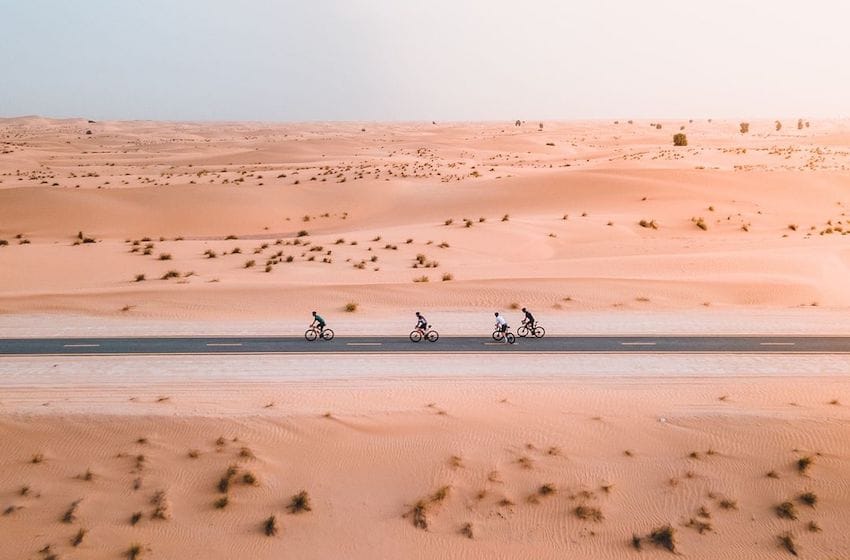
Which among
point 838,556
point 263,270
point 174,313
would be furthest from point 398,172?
point 838,556

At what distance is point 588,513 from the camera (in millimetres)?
13109

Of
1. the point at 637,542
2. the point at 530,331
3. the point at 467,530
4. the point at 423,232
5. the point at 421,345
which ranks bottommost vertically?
the point at 637,542

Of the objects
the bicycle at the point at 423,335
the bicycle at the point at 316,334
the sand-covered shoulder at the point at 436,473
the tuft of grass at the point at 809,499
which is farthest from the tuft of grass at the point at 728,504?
the bicycle at the point at 316,334

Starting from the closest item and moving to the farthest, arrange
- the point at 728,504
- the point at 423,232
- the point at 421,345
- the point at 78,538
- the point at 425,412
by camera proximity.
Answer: the point at 78,538
the point at 728,504
the point at 425,412
the point at 421,345
the point at 423,232

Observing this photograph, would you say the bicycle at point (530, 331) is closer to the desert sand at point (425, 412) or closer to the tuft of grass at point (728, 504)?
the desert sand at point (425, 412)

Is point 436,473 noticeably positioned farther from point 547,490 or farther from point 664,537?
point 664,537

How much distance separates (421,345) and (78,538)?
12221 mm

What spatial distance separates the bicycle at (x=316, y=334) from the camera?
22812mm

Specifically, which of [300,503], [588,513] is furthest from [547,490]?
[300,503]

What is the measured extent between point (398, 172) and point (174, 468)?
2465 inches

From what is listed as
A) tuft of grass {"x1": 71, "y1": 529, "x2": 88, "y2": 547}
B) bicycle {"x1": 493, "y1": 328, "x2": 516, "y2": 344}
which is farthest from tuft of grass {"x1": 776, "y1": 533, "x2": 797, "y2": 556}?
tuft of grass {"x1": 71, "y1": 529, "x2": 88, "y2": 547}

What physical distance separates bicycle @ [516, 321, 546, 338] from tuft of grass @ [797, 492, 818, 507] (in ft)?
35.3

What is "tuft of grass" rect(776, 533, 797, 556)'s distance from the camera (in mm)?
12195

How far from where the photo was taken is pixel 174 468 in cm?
1441
